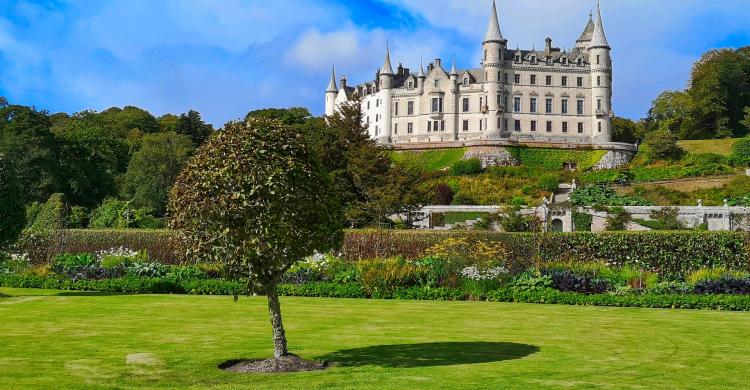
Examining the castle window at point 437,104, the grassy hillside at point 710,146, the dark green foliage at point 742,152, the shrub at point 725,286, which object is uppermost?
the castle window at point 437,104

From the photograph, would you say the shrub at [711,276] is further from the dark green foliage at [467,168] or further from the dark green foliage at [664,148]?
the dark green foliage at [664,148]

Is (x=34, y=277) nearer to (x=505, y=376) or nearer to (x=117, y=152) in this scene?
(x=505, y=376)

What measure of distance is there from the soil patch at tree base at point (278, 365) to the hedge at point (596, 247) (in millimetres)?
15260

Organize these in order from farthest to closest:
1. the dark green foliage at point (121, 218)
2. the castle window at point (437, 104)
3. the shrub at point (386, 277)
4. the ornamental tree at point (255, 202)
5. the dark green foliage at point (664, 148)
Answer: the castle window at point (437, 104)
the dark green foliage at point (664, 148)
the dark green foliage at point (121, 218)
the shrub at point (386, 277)
the ornamental tree at point (255, 202)

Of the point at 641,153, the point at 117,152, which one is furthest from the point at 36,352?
the point at 641,153

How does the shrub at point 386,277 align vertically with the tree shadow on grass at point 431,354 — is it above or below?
above

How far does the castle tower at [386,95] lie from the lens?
95.7 metres

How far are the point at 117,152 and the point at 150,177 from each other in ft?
47.4

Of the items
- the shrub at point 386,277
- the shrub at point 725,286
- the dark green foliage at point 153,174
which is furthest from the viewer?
the dark green foliage at point 153,174

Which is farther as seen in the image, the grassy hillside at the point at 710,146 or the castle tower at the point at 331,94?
the castle tower at the point at 331,94

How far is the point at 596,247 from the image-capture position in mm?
28906

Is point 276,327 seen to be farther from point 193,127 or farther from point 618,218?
point 193,127

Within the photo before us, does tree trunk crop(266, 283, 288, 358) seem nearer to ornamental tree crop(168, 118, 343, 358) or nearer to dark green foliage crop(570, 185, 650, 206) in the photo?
ornamental tree crop(168, 118, 343, 358)

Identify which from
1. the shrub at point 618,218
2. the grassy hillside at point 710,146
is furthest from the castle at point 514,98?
the shrub at point 618,218
